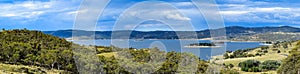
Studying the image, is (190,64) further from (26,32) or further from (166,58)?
(26,32)

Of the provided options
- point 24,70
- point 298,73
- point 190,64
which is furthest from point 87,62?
point 298,73

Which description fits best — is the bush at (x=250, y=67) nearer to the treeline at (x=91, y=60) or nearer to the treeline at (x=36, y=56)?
the treeline at (x=91, y=60)

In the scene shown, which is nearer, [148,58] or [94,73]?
[94,73]

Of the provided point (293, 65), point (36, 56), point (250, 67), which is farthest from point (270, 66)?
point (36, 56)

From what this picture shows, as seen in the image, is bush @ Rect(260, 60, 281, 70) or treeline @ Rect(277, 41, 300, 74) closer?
treeline @ Rect(277, 41, 300, 74)

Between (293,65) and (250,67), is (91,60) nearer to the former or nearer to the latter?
(293,65)

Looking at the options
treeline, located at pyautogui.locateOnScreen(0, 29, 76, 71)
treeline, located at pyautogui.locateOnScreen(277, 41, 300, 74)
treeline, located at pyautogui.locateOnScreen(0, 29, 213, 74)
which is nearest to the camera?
treeline, located at pyautogui.locateOnScreen(0, 29, 213, 74)

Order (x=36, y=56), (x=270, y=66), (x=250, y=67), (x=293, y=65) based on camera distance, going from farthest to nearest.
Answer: (x=250, y=67) → (x=270, y=66) → (x=293, y=65) → (x=36, y=56)

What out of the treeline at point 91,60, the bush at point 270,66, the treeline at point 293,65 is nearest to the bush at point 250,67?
the bush at point 270,66

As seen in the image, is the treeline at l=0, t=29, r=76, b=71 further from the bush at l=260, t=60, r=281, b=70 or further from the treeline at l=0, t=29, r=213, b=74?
the bush at l=260, t=60, r=281, b=70

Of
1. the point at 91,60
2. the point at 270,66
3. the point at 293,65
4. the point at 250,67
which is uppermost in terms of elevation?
the point at 91,60

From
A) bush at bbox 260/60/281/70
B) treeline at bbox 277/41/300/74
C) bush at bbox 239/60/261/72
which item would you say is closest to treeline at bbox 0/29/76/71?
treeline at bbox 277/41/300/74
